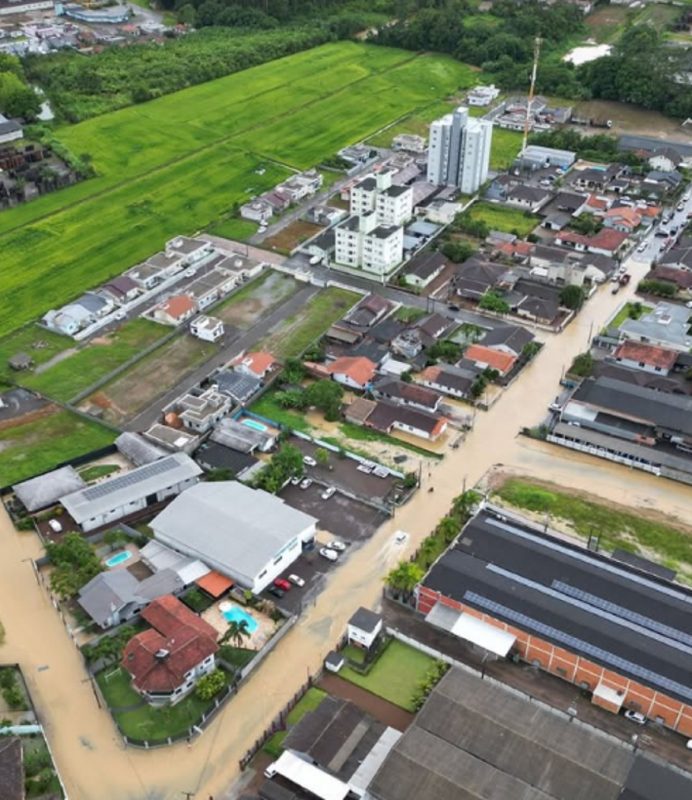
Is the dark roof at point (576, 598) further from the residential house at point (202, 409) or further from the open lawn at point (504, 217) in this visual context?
the open lawn at point (504, 217)

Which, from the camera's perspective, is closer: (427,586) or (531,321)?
(427,586)

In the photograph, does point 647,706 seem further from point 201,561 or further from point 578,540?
point 201,561

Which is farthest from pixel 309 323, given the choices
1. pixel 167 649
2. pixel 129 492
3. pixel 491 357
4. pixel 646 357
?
pixel 167 649

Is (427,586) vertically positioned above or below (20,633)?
above

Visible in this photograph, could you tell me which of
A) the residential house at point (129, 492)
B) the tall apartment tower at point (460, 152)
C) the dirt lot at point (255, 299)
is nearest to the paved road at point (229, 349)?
the dirt lot at point (255, 299)

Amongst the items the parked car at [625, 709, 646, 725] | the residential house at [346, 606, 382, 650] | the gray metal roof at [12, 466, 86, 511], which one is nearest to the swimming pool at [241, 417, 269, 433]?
the gray metal roof at [12, 466, 86, 511]

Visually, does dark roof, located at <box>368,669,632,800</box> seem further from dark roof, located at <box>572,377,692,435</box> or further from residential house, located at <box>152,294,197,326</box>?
residential house, located at <box>152,294,197,326</box>

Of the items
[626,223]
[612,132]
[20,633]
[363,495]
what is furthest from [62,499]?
[612,132]
